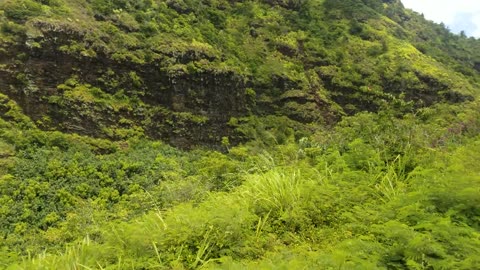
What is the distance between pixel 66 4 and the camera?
119 ft

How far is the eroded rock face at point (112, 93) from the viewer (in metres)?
31.5

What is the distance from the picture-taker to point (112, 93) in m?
35.2

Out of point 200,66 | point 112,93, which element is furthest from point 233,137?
point 112,93

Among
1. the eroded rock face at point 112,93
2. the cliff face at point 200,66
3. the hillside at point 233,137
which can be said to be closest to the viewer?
the hillside at point 233,137

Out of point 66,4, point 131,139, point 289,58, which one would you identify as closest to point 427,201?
point 131,139

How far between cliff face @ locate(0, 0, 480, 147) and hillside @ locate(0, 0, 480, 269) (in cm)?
15

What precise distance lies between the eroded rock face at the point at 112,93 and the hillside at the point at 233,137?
0.11 meters

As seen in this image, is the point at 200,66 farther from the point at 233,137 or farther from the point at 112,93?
the point at 112,93

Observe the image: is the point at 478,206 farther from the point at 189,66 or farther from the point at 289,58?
the point at 289,58

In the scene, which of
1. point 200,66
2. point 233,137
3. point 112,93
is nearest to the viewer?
point 112,93

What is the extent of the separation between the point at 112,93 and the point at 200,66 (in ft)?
25.6

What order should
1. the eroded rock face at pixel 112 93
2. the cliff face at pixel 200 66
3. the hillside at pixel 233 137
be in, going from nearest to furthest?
the hillside at pixel 233 137, the eroded rock face at pixel 112 93, the cliff face at pixel 200 66

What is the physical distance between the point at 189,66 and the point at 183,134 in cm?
585

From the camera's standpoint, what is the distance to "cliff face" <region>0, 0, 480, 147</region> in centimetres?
3228
